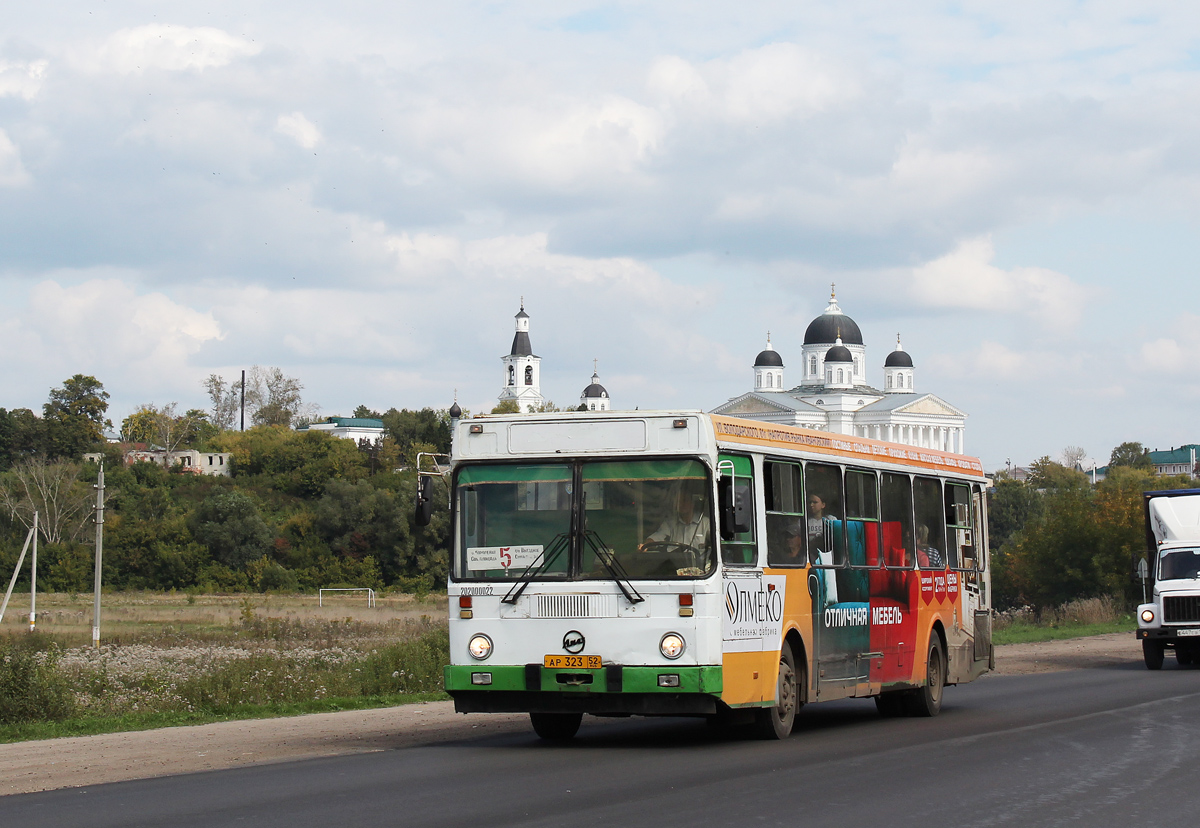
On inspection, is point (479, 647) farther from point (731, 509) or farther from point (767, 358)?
point (767, 358)

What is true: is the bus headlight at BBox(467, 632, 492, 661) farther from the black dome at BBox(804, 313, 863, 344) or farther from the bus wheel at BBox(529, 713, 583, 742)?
the black dome at BBox(804, 313, 863, 344)

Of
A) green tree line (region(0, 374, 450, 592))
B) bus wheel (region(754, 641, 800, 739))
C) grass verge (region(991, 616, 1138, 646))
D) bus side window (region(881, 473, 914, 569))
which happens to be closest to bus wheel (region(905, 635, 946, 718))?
bus side window (region(881, 473, 914, 569))

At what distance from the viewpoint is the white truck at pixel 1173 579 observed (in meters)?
25.4

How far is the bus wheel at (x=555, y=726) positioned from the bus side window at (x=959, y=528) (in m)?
6.10

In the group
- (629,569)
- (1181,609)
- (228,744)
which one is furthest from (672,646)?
(1181,609)

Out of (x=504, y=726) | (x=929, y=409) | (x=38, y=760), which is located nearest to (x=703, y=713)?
(x=504, y=726)

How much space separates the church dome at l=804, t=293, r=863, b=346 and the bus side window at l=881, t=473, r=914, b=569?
159610 millimetres

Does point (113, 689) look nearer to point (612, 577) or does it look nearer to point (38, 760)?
point (38, 760)

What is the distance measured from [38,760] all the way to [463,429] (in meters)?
4.84

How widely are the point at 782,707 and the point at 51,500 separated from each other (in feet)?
290

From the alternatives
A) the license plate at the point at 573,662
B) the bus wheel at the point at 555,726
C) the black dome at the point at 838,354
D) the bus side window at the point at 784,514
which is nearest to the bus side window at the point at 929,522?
the bus side window at the point at 784,514

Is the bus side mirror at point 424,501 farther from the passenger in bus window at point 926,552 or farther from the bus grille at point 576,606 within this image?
the passenger in bus window at point 926,552

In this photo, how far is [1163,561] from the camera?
86.3 feet

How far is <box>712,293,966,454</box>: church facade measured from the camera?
159750 millimetres
